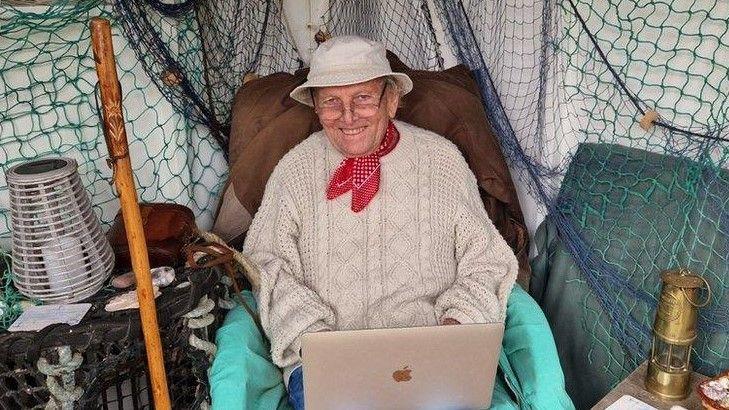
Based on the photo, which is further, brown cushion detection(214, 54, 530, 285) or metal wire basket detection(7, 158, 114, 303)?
brown cushion detection(214, 54, 530, 285)

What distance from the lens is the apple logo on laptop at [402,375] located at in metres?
1.35

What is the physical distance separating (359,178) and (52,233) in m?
0.80

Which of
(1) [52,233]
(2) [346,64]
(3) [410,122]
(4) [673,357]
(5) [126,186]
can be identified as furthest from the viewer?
(3) [410,122]

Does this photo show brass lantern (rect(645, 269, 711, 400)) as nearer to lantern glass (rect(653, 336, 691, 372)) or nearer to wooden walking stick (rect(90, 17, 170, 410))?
lantern glass (rect(653, 336, 691, 372))

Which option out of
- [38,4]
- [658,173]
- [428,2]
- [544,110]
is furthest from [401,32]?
[38,4]

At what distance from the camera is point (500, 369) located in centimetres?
168

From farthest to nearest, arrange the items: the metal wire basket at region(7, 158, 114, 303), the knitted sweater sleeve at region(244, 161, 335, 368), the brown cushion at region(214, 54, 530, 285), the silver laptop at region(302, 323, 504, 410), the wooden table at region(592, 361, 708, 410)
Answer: the brown cushion at region(214, 54, 530, 285), the knitted sweater sleeve at region(244, 161, 335, 368), the wooden table at region(592, 361, 708, 410), the metal wire basket at region(7, 158, 114, 303), the silver laptop at region(302, 323, 504, 410)

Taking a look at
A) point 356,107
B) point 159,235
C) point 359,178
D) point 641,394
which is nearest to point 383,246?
point 359,178

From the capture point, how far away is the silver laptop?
130 cm

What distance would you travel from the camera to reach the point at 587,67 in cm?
195

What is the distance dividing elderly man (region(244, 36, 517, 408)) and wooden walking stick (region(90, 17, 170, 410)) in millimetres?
408

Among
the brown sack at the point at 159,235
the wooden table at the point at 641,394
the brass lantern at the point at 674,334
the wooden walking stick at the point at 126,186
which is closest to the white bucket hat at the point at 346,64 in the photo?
the brown sack at the point at 159,235

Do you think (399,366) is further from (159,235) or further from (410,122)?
(410,122)

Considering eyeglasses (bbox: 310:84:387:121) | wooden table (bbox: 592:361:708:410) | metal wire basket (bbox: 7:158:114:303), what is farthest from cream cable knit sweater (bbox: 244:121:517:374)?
metal wire basket (bbox: 7:158:114:303)
